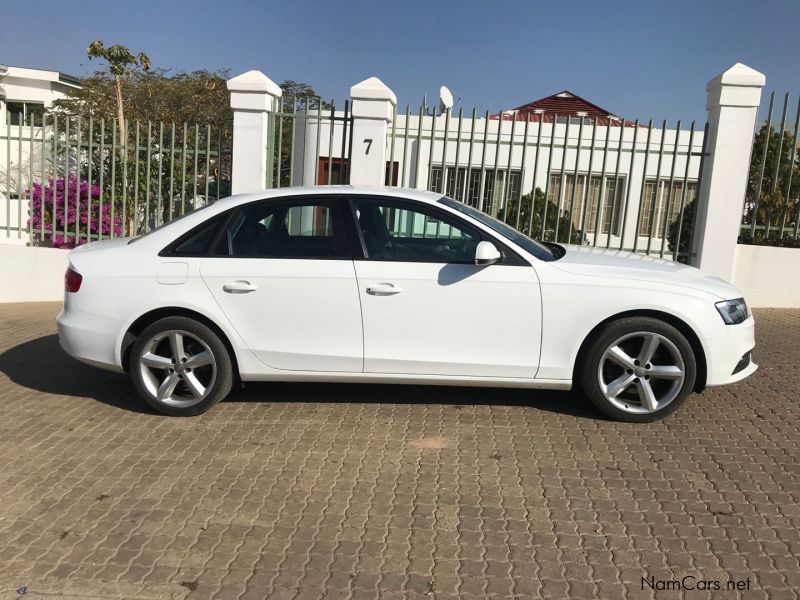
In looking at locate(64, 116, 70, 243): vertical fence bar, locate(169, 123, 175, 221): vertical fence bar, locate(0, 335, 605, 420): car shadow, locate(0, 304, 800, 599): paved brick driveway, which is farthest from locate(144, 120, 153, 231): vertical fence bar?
locate(0, 304, 800, 599): paved brick driveway

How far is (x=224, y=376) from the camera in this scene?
5113 mm

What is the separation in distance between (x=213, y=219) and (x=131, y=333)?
3.24 ft

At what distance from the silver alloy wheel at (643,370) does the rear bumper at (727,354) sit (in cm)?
21

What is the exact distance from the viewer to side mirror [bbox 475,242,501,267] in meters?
4.81

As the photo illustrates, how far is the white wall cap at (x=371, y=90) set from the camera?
9094 millimetres

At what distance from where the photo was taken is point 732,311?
501 cm

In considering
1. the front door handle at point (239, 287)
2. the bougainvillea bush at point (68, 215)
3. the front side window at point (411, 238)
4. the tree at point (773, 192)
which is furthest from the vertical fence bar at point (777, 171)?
the bougainvillea bush at point (68, 215)

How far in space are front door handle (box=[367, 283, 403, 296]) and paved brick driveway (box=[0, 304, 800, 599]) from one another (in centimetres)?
91

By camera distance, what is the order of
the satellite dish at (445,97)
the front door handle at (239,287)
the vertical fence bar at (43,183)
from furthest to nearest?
the satellite dish at (445,97) < the vertical fence bar at (43,183) < the front door handle at (239,287)

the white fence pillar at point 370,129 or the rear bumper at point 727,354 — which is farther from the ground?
the white fence pillar at point 370,129

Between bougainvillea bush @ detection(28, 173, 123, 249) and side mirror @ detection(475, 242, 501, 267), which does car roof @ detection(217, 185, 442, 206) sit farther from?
bougainvillea bush @ detection(28, 173, 123, 249)

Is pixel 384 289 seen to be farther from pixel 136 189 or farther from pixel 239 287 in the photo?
pixel 136 189

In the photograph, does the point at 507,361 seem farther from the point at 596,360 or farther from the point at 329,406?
the point at 329,406

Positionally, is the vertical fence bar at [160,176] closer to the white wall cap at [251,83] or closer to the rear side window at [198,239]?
the white wall cap at [251,83]
